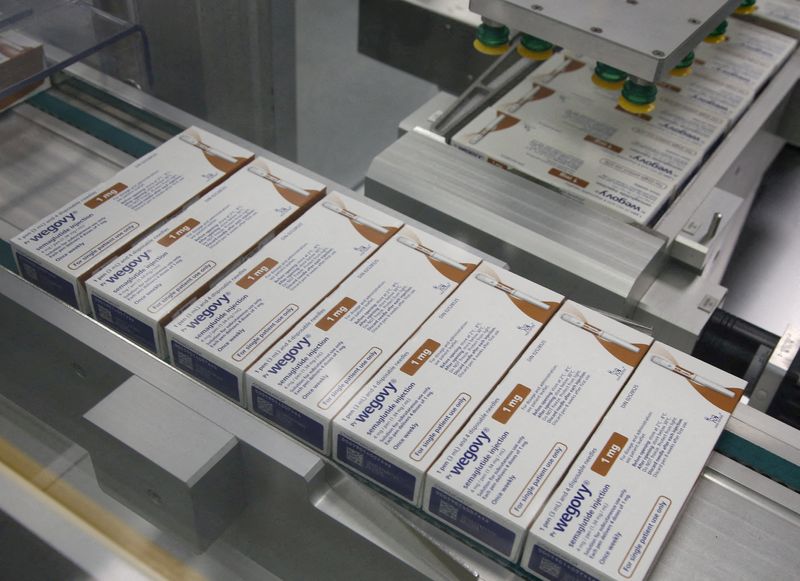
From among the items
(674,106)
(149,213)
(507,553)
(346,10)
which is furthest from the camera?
(346,10)

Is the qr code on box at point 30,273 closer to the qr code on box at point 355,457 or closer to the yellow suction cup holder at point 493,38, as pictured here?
the qr code on box at point 355,457

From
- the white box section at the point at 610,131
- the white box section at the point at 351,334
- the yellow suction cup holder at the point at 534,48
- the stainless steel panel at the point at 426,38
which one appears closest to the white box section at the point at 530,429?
the white box section at the point at 351,334

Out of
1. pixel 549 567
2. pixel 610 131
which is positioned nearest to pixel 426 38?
pixel 610 131

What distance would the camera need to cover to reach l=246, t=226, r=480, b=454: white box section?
1.08 meters

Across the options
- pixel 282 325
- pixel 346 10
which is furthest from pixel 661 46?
pixel 346 10

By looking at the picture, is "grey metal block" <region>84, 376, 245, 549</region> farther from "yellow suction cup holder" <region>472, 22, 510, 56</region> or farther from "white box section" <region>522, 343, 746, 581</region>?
"yellow suction cup holder" <region>472, 22, 510, 56</region>

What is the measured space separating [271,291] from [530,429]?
1.31ft

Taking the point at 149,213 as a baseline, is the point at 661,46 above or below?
above

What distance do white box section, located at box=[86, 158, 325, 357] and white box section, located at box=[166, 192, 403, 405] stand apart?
23 millimetres

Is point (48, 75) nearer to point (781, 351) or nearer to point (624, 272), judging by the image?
point (624, 272)

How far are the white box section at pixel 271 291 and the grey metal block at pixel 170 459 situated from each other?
7 cm

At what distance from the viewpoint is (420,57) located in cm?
203

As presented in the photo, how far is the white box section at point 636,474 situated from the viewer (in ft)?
3.14

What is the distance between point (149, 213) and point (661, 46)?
Result: 80 cm
